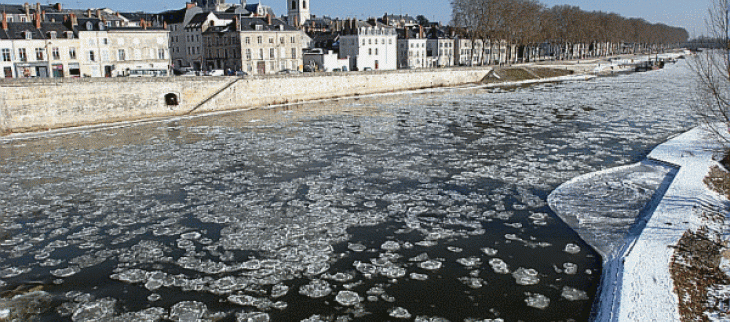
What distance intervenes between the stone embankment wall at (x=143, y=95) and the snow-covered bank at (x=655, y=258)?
91.8 feet

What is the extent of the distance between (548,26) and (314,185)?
8061cm

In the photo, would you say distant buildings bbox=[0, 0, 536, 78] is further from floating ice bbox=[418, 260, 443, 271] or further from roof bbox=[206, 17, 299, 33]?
floating ice bbox=[418, 260, 443, 271]

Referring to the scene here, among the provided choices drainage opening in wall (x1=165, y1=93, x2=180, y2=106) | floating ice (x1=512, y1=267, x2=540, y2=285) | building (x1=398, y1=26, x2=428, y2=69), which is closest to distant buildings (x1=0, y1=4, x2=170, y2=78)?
drainage opening in wall (x1=165, y1=93, x2=180, y2=106)

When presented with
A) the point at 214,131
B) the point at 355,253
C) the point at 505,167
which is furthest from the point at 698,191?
the point at 214,131

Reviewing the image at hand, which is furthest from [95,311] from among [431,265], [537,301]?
[537,301]

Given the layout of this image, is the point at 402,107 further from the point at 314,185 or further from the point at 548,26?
the point at 548,26

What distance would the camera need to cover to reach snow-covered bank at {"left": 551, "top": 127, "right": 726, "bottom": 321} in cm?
954

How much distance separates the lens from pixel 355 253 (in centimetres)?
1248

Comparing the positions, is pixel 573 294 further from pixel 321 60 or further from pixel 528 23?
pixel 528 23

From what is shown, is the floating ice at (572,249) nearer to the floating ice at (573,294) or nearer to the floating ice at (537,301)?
the floating ice at (573,294)

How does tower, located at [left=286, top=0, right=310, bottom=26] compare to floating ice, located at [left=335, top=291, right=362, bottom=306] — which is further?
tower, located at [left=286, top=0, right=310, bottom=26]

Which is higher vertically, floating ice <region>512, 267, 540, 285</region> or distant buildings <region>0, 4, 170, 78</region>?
distant buildings <region>0, 4, 170, 78</region>

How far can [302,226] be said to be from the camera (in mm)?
14250

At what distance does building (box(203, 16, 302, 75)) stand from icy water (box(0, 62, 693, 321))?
2803 centimetres
